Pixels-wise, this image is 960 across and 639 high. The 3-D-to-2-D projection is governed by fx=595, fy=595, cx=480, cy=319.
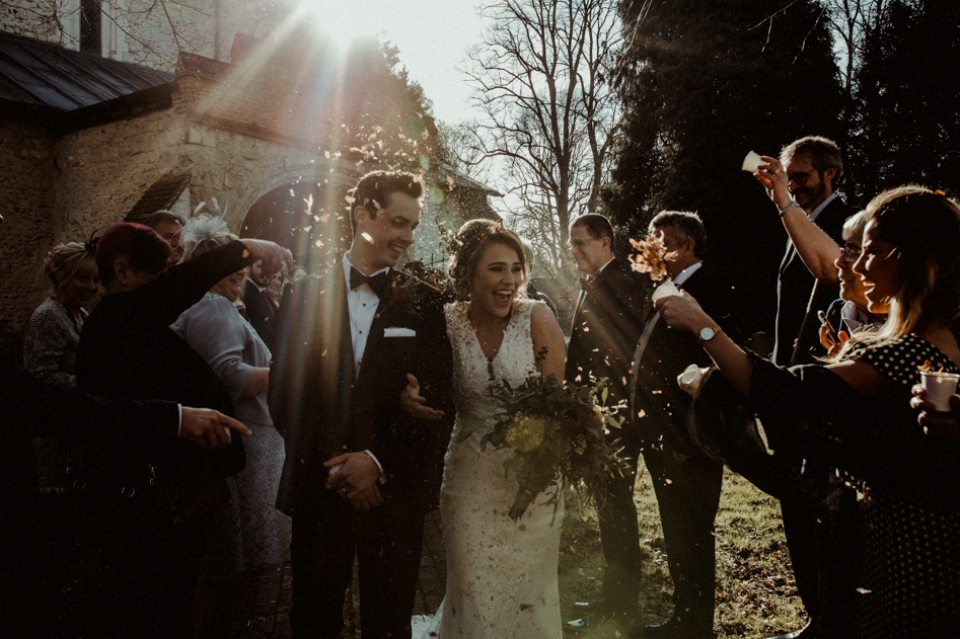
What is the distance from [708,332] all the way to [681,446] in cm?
176

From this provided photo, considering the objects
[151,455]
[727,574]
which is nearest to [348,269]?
[151,455]

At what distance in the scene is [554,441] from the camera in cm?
276

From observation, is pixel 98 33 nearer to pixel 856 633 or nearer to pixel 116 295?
pixel 116 295

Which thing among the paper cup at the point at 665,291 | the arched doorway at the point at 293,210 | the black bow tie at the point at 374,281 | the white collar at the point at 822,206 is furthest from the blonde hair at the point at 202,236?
the arched doorway at the point at 293,210

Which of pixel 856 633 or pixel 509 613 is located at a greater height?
pixel 856 633

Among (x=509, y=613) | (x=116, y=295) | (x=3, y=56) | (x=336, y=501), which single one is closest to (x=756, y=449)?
(x=509, y=613)

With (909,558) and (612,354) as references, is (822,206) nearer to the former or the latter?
(612,354)

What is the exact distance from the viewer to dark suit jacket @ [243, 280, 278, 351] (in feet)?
17.2

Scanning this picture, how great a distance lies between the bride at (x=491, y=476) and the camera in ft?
9.84

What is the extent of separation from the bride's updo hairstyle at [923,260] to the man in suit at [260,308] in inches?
176

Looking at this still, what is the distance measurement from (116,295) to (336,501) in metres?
1.50

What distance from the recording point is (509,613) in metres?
2.98

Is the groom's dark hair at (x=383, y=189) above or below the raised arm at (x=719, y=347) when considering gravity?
above

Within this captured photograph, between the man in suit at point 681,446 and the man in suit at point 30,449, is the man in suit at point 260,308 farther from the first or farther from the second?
the man in suit at point 681,446
